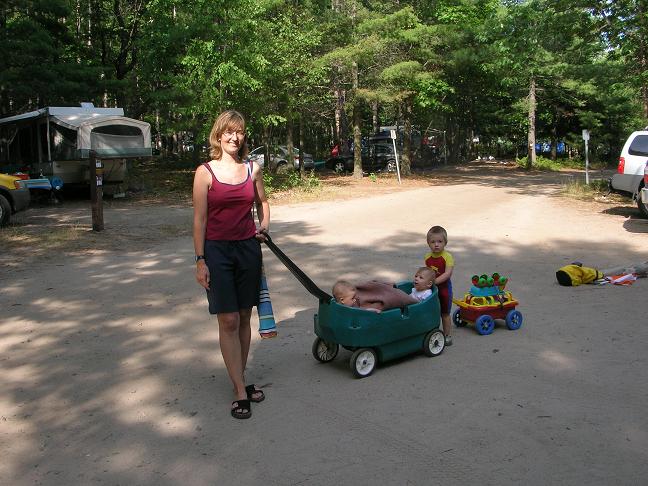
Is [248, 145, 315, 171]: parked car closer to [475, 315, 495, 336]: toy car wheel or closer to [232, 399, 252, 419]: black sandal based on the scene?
[475, 315, 495, 336]: toy car wheel

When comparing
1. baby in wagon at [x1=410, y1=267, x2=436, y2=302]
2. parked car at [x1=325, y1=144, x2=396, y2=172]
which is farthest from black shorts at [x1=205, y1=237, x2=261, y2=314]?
parked car at [x1=325, y1=144, x2=396, y2=172]

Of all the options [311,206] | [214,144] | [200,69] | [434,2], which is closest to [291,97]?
[200,69]

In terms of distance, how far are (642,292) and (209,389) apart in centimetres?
526

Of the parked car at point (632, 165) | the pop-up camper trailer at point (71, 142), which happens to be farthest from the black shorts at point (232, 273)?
the pop-up camper trailer at point (71, 142)

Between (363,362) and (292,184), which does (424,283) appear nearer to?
(363,362)

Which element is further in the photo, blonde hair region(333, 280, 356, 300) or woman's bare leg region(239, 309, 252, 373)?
blonde hair region(333, 280, 356, 300)

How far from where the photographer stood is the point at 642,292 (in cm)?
735

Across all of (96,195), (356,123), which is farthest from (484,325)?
(356,123)

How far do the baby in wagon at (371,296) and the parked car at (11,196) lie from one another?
11461mm

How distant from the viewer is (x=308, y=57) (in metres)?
24.5

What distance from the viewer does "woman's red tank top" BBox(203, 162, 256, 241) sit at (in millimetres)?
4113

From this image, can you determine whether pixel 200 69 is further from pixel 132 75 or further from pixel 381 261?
pixel 381 261

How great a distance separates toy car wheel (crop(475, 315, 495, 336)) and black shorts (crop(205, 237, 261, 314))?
251 cm

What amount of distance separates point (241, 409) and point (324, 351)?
1170 millimetres
